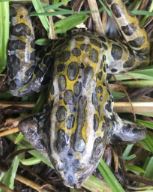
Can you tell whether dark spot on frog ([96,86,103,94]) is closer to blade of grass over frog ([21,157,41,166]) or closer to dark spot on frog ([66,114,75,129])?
dark spot on frog ([66,114,75,129])

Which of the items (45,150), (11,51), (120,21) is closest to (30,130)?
(45,150)

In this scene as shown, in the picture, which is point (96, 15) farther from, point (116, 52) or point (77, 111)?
point (77, 111)

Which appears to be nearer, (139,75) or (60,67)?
(60,67)

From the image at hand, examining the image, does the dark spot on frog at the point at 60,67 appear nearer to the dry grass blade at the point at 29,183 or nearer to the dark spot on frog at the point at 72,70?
the dark spot on frog at the point at 72,70

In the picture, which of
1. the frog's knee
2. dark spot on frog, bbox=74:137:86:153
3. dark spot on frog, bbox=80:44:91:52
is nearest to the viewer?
dark spot on frog, bbox=74:137:86:153

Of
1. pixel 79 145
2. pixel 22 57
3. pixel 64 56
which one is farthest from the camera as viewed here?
pixel 22 57

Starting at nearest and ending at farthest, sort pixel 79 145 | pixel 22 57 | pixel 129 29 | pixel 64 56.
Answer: pixel 79 145, pixel 64 56, pixel 22 57, pixel 129 29

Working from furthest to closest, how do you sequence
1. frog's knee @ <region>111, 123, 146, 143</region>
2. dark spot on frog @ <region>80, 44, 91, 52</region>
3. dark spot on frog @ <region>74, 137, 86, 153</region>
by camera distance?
frog's knee @ <region>111, 123, 146, 143</region> < dark spot on frog @ <region>80, 44, 91, 52</region> < dark spot on frog @ <region>74, 137, 86, 153</region>

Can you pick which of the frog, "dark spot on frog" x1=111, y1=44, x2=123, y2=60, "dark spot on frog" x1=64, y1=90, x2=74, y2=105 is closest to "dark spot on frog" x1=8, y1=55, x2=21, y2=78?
the frog

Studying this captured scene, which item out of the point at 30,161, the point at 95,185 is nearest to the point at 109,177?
the point at 95,185
